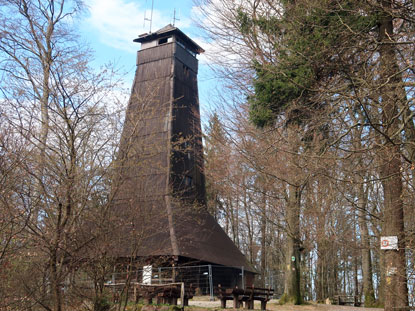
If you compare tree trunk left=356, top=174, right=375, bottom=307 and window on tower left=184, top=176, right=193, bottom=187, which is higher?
window on tower left=184, top=176, right=193, bottom=187

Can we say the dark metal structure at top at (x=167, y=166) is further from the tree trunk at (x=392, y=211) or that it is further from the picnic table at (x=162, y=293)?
the tree trunk at (x=392, y=211)

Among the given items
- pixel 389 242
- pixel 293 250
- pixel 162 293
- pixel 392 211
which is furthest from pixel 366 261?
pixel 389 242

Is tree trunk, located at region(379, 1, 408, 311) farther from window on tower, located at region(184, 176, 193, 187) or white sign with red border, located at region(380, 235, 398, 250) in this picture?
window on tower, located at region(184, 176, 193, 187)

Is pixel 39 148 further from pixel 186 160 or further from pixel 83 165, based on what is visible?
pixel 186 160

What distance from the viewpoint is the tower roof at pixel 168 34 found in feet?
80.5

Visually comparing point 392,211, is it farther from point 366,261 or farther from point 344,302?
point 344,302

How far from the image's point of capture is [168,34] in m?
24.8

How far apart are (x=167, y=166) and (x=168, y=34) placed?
1103cm

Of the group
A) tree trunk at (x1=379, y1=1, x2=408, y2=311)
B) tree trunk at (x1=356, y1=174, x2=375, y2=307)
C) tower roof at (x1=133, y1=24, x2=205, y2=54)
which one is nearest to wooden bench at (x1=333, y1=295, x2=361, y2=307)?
tree trunk at (x1=356, y1=174, x2=375, y2=307)

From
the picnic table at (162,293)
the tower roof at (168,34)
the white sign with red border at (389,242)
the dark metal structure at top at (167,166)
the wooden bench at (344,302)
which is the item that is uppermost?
the tower roof at (168,34)

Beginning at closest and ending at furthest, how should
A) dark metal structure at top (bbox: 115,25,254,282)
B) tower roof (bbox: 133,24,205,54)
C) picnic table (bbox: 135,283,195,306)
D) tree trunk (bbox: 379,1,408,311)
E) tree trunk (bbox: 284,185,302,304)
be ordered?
tree trunk (bbox: 379,1,408,311) < dark metal structure at top (bbox: 115,25,254,282) < picnic table (bbox: 135,283,195,306) < tree trunk (bbox: 284,185,302,304) < tower roof (bbox: 133,24,205,54)

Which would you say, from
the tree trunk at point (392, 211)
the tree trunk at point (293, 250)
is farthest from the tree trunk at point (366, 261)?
the tree trunk at point (392, 211)

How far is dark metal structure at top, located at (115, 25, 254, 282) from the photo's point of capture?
27.4 ft

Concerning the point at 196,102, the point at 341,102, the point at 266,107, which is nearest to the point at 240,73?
the point at 266,107
